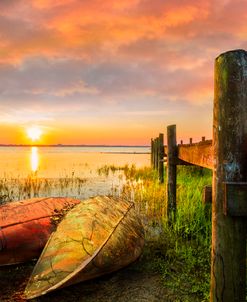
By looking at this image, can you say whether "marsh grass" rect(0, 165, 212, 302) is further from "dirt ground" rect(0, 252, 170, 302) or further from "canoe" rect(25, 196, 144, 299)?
"canoe" rect(25, 196, 144, 299)

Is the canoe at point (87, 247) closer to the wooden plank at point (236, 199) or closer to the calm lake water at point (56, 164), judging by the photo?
the wooden plank at point (236, 199)

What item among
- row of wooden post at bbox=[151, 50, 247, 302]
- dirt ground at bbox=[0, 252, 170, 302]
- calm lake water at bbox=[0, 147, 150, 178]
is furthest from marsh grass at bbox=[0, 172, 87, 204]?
row of wooden post at bbox=[151, 50, 247, 302]

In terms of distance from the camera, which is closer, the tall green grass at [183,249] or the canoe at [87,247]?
the canoe at [87,247]

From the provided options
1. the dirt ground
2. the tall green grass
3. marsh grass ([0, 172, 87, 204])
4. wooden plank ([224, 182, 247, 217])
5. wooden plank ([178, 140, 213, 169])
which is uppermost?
wooden plank ([178, 140, 213, 169])

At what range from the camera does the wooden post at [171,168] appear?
6.28 metres

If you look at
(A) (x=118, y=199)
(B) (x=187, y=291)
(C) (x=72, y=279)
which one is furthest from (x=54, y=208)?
(B) (x=187, y=291)

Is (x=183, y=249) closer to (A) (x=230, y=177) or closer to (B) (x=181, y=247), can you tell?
(B) (x=181, y=247)

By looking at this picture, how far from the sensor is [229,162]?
8.01 ft

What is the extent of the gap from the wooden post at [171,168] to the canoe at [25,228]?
1.86 m

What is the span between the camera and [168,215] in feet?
21.2

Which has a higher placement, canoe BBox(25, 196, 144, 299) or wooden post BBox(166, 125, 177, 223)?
wooden post BBox(166, 125, 177, 223)

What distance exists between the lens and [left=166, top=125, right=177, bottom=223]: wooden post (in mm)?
6277

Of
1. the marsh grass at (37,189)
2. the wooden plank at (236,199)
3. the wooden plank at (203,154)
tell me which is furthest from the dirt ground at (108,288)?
the marsh grass at (37,189)

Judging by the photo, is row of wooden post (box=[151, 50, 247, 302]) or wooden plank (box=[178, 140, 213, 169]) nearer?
row of wooden post (box=[151, 50, 247, 302])
